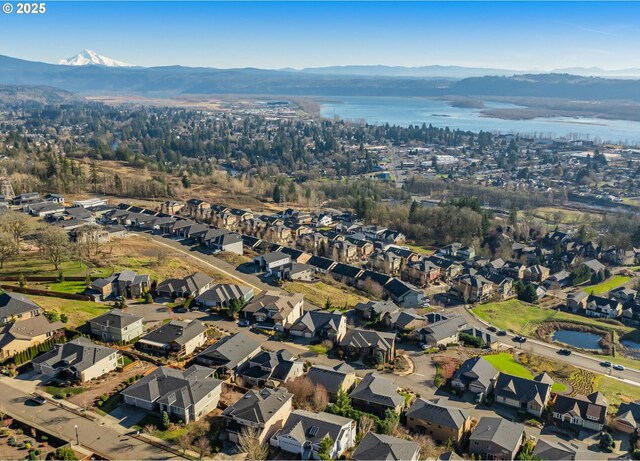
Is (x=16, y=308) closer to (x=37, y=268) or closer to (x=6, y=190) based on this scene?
(x=37, y=268)

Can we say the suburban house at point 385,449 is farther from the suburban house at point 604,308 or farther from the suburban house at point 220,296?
the suburban house at point 604,308

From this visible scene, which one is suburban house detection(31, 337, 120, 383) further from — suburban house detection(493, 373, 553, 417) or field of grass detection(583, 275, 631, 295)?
field of grass detection(583, 275, 631, 295)

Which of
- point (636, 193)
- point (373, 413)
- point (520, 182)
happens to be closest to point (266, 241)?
point (373, 413)

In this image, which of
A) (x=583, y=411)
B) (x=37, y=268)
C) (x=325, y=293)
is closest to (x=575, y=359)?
(x=583, y=411)

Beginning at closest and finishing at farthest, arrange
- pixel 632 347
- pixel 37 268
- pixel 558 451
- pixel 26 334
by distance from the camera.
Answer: pixel 558 451
pixel 26 334
pixel 37 268
pixel 632 347

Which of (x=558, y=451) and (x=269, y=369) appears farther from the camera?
(x=269, y=369)

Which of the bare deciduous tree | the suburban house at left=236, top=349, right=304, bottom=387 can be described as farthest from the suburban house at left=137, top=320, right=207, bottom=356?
the bare deciduous tree

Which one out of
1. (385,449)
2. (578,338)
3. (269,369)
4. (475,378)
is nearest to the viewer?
(385,449)

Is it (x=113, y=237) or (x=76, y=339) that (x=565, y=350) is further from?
(x=113, y=237)
